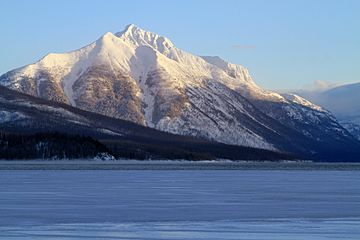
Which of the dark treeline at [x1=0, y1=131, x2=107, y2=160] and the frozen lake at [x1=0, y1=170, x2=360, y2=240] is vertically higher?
the dark treeline at [x1=0, y1=131, x2=107, y2=160]

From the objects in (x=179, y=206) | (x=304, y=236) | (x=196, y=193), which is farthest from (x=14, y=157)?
(x=304, y=236)

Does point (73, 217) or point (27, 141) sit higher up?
point (27, 141)

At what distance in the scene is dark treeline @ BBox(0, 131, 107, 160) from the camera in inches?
7347

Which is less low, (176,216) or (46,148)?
(46,148)

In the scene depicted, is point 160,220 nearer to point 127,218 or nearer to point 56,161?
point 127,218

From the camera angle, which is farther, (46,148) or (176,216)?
(46,148)

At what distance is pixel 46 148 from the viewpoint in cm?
18800

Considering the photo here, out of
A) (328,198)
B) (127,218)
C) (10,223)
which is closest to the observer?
(10,223)

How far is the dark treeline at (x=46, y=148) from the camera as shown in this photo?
7347 inches

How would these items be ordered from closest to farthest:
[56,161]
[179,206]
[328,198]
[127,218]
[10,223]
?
1. [10,223]
2. [127,218]
3. [179,206]
4. [328,198]
5. [56,161]

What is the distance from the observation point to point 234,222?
3747 centimetres

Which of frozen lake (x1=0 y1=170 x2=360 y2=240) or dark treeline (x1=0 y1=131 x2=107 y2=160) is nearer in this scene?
frozen lake (x1=0 y1=170 x2=360 y2=240)

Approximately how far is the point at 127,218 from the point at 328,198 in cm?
1988

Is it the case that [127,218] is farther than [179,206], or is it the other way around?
[179,206]
